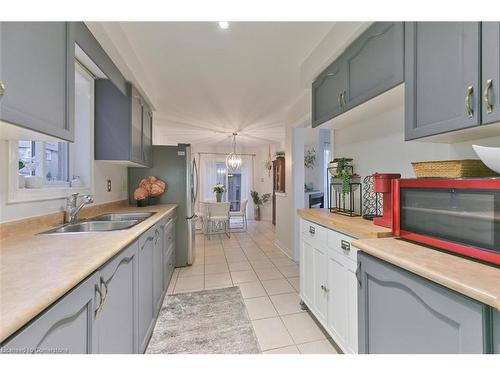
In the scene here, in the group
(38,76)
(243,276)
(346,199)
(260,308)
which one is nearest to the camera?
(38,76)

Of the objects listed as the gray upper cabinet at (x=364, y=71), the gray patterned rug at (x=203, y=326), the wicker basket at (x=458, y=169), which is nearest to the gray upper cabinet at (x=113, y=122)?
the gray patterned rug at (x=203, y=326)

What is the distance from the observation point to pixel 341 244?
141 cm

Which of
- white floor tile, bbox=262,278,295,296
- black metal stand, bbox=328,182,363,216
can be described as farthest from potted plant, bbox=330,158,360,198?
white floor tile, bbox=262,278,295,296

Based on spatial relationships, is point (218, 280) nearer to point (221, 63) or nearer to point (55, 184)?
point (55, 184)

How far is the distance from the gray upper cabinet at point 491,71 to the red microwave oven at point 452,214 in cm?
28

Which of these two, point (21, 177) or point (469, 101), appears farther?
point (21, 177)

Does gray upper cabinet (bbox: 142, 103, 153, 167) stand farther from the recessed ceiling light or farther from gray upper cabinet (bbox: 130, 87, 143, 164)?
the recessed ceiling light

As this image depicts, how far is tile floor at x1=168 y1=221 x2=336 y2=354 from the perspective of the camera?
5.42 feet

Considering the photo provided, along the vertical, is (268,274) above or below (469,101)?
below

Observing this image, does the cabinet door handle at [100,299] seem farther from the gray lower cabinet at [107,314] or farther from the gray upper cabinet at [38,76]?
the gray upper cabinet at [38,76]

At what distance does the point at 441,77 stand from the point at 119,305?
191cm

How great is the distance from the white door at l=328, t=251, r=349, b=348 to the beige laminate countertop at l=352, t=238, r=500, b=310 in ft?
1.46

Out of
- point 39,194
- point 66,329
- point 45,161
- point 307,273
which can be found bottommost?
point 307,273

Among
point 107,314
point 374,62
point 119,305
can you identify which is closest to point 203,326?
point 119,305
